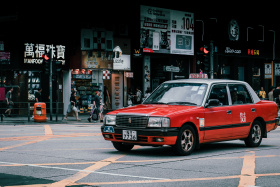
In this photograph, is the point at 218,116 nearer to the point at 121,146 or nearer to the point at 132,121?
the point at 132,121

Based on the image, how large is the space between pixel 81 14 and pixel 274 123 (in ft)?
66.1

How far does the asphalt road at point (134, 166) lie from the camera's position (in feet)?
24.6

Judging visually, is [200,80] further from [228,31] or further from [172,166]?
[228,31]

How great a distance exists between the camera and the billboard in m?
33.7

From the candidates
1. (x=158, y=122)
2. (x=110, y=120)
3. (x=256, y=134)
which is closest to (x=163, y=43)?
(x=256, y=134)

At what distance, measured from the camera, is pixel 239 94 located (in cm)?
1236

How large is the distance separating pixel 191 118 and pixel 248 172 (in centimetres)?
238

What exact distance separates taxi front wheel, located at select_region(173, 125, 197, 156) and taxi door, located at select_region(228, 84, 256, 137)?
1443 mm

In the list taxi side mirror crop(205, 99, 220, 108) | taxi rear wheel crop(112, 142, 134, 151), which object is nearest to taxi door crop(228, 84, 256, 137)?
taxi side mirror crop(205, 99, 220, 108)

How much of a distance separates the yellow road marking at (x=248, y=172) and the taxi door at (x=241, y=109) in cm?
136

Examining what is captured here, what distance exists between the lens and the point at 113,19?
32.7 m

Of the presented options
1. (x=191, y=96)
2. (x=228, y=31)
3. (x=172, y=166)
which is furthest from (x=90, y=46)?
(x=172, y=166)

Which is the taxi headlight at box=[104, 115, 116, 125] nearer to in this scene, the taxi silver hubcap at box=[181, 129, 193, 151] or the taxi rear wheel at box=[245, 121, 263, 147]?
the taxi silver hubcap at box=[181, 129, 193, 151]

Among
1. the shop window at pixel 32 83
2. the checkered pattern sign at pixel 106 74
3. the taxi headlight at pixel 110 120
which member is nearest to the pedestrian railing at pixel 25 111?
the shop window at pixel 32 83
